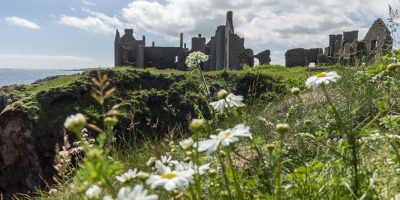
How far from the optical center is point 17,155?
29.9 ft

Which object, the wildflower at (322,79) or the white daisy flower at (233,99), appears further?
the white daisy flower at (233,99)

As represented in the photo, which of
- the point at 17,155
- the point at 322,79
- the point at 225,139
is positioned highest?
the point at 322,79

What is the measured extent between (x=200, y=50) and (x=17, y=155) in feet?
74.0

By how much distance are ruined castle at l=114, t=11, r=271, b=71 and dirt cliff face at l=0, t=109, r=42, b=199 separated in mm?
17445

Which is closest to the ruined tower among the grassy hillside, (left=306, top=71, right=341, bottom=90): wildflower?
the grassy hillside

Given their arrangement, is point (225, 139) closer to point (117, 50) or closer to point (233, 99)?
point (233, 99)

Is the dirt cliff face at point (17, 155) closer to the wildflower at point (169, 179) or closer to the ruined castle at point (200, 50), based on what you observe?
the wildflower at point (169, 179)

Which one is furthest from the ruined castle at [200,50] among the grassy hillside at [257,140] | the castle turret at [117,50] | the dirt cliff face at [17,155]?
the dirt cliff face at [17,155]

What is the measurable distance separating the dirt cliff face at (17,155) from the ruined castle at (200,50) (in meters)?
17.4

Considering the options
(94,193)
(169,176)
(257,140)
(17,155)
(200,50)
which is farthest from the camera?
(200,50)

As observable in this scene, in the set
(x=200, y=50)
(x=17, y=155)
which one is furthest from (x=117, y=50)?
(x=17, y=155)

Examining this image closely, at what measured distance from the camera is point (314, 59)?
106ft

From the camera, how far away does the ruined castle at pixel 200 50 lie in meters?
27.6

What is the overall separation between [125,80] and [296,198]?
30.8ft
